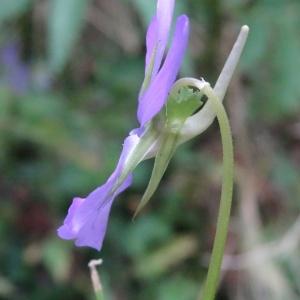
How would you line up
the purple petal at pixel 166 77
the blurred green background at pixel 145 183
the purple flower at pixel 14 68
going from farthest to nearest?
1. the purple flower at pixel 14 68
2. the blurred green background at pixel 145 183
3. the purple petal at pixel 166 77

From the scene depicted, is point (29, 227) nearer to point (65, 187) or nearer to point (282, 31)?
point (65, 187)

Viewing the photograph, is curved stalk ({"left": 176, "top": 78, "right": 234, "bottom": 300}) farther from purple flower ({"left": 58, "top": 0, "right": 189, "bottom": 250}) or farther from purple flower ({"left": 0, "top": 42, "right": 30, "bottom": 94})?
purple flower ({"left": 0, "top": 42, "right": 30, "bottom": 94})

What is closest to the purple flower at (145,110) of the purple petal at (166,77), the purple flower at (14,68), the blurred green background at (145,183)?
the purple petal at (166,77)

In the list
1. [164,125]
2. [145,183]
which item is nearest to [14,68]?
[145,183]

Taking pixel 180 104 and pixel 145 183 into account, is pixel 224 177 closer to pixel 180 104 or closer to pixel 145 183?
pixel 180 104

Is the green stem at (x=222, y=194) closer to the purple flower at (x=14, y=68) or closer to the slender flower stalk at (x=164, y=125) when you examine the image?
the slender flower stalk at (x=164, y=125)

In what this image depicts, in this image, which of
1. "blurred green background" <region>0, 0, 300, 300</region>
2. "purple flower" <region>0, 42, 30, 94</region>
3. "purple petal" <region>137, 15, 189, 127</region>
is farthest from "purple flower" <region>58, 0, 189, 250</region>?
"purple flower" <region>0, 42, 30, 94</region>
